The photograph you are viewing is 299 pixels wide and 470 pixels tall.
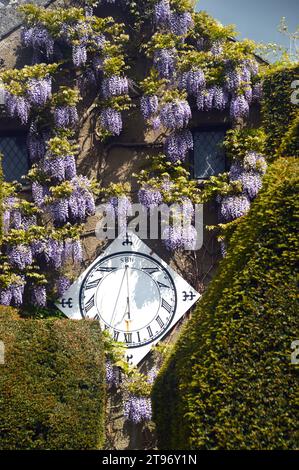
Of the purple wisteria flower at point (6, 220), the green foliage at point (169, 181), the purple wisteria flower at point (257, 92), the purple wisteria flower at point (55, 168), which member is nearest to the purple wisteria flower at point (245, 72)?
the purple wisteria flower at point (257, 92)

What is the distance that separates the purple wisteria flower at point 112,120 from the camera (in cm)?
1288

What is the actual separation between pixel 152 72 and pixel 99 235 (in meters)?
2.20

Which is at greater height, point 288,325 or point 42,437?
point 288,325

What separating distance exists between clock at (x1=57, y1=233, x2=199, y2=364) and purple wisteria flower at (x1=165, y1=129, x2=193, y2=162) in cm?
112

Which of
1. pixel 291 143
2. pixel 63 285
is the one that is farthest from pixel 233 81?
pixel 291 143

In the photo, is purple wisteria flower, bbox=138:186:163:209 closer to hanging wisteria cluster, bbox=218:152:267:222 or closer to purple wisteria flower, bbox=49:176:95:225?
purple wisteria flower, bbox=49:176:95:225

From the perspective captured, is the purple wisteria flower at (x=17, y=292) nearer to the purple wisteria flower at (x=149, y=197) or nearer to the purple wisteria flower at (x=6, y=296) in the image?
the purple wisteria flower at (x=6, y=296)

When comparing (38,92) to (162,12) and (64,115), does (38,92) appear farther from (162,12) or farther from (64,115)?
(162,12)

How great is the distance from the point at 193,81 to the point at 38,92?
1.95 meters

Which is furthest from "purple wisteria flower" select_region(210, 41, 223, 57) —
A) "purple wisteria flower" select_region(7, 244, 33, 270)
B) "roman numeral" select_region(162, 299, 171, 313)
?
"purple wisteria flower" select_region(7, 244, 33, 270)

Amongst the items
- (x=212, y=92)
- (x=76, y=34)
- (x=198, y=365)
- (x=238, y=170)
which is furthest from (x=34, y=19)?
(x=198, y=365)

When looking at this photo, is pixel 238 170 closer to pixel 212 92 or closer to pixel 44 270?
pixel 212 92

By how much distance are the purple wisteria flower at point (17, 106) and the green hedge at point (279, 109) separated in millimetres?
3634

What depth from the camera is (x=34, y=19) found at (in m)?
13.3
